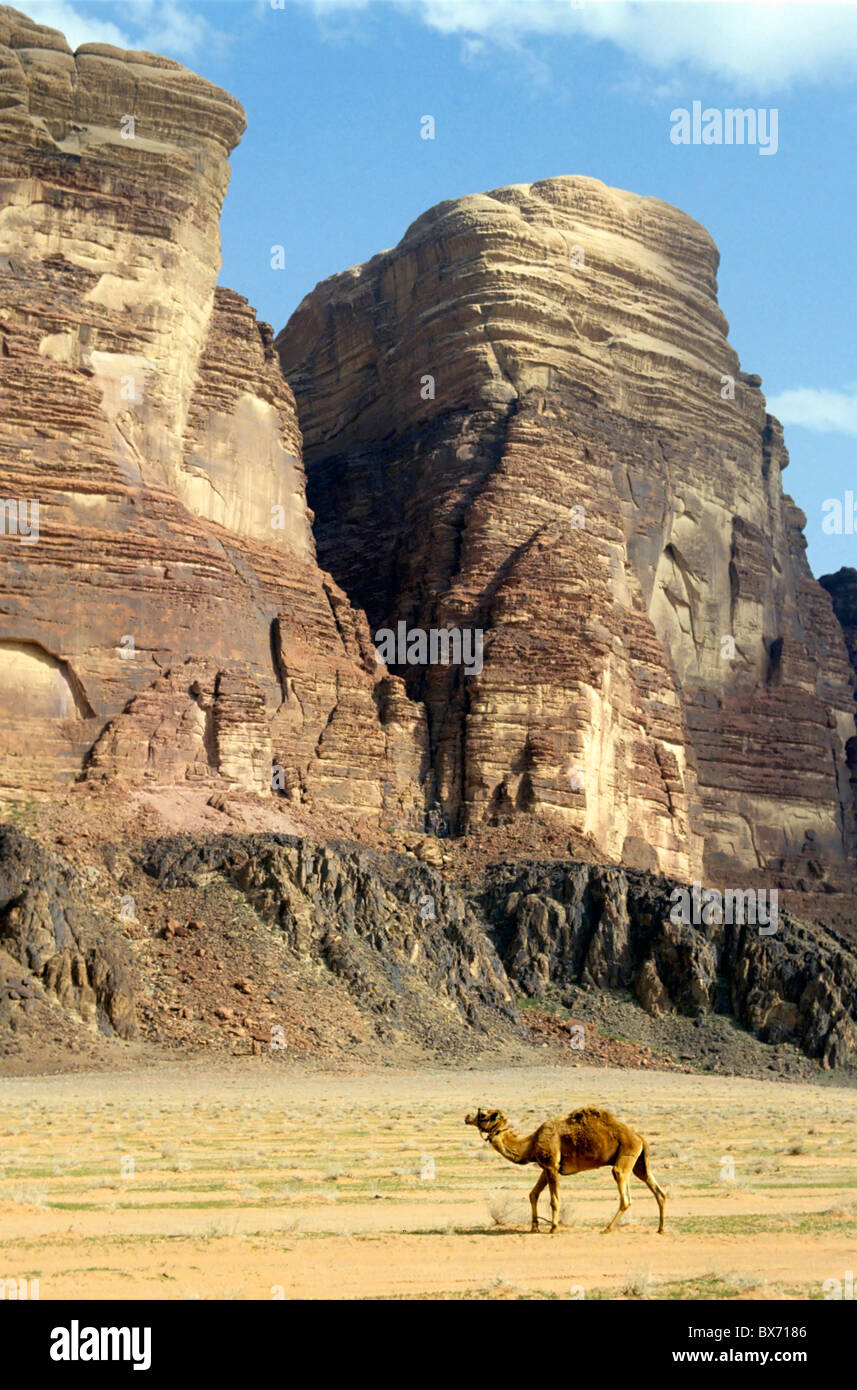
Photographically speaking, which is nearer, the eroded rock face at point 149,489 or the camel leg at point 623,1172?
the camel leg at point 623,1172

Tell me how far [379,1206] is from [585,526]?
65.0 meters

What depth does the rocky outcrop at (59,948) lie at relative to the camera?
157 ft

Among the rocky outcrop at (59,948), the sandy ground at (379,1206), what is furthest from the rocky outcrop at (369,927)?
the sandy ground at (379,1206)

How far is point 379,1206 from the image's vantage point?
19.3 meters

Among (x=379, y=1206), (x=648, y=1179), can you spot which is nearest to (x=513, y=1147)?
(x=648, y=1179)

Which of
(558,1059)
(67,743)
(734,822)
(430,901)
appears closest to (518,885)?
(430,901)

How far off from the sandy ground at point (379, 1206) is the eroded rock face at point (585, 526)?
3937cm

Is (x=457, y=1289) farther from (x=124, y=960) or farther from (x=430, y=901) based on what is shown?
(x=430, y=901)

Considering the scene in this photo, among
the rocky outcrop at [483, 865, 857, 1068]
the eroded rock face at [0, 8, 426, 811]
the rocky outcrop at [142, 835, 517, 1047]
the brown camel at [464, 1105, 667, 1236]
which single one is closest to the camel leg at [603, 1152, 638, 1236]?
the brown camel at [464, 1105, 667, 1236]

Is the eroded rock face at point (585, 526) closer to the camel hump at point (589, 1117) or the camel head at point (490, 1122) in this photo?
the camel head at point (490, 1122)

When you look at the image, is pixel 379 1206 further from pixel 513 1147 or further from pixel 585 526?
pixel 585 526

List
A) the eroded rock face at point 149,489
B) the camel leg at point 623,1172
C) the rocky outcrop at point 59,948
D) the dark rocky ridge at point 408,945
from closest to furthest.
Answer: the camel leg at point 623,1172, the rocky outcrop at point 59,948, the dark rocky ridge at point 408,945, the eroded rock face at point 149,489

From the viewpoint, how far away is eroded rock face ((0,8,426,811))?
63.5 meters
